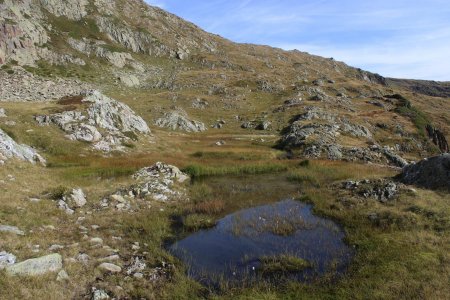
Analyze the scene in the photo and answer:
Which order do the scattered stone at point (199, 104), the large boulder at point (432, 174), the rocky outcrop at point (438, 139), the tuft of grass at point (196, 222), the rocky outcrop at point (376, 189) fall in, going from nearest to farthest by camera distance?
the tuft of grass at point (196, 222) → the rocky outcrop at point (376, 189) → the large boulder at point (432, 174) → the rocky outcrop at point (438, 139) → the scattered stone at point (199, 104)

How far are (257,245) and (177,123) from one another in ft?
207

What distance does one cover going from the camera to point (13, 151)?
1177 inches

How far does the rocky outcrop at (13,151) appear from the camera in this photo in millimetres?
28508

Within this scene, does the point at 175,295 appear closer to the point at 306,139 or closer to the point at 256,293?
the point at 256,293

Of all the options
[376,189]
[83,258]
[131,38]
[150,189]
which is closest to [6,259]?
[83,258]

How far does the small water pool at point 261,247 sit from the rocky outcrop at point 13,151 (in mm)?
18039

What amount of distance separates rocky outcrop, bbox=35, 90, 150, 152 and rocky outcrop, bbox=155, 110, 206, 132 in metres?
21.0

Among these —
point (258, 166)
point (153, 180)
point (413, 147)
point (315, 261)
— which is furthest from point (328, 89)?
point (315, 261)

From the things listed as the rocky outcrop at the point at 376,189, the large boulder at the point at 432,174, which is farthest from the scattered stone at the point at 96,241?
the large boulder at the point at 432,174

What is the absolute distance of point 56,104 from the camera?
50750mm

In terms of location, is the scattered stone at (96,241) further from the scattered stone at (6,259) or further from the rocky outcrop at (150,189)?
the rocky outcrop at (150,189)

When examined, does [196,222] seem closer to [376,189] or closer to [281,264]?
[281,264]

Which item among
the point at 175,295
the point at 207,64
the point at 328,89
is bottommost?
the point at 175,295

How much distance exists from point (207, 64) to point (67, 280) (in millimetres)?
144114
